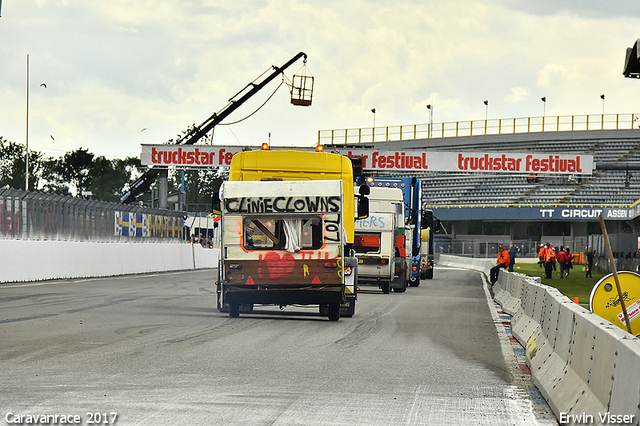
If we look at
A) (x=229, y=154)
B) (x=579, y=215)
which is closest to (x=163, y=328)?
(x=229, y=154)

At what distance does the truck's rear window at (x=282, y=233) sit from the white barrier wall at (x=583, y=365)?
495 centimetres

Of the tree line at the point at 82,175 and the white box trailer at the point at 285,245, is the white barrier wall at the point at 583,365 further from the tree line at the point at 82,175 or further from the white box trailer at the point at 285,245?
the tree line at the point at 82,175

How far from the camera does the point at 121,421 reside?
6.48 meters

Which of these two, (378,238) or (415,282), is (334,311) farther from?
(415,282)

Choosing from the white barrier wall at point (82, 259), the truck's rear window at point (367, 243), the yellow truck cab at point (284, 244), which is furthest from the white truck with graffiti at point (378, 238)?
the yellow truck cab at point (284, 244)

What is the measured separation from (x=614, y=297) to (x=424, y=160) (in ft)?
121

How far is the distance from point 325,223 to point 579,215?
60.1 meters

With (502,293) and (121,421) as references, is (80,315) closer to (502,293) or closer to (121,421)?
(121,421)

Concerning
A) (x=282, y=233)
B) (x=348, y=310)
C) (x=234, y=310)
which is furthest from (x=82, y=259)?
(x=282, y=233)

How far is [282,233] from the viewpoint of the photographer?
15430 millimetres

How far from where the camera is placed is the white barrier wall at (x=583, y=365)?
5.09 metres

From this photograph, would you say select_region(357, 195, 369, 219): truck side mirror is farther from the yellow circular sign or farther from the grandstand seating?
the grandstand seating

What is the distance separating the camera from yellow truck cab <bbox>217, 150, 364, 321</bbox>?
15211 millimetres

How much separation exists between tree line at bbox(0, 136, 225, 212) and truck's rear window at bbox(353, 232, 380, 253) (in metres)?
91.6
